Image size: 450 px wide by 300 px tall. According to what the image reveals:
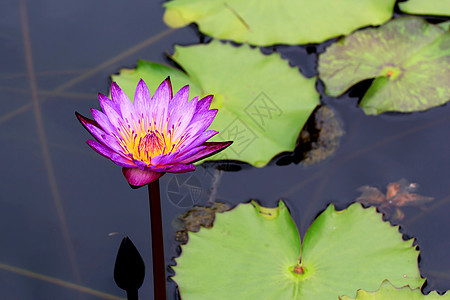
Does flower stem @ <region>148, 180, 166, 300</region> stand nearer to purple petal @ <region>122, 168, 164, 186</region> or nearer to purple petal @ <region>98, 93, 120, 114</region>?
purple petal @ <region>122, 168, 164, 186</region>

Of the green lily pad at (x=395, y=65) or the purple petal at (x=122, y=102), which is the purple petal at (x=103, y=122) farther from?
the green lily pad at (x=395, y=65)

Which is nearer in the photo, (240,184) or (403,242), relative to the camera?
(403,242)

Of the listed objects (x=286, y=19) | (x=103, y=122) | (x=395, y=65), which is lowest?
(x=395, y=65)

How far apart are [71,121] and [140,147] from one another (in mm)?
1026

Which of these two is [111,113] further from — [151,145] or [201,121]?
[201,121]

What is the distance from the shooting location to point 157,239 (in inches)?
65.8

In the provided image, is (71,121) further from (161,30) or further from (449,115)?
(449,115)

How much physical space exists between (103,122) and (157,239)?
400mm

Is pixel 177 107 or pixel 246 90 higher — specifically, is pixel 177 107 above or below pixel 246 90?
above

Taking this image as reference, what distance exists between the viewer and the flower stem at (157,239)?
158cm

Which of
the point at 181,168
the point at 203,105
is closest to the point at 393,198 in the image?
the point at 203,105

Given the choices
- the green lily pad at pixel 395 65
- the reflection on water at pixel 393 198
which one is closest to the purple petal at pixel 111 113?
the reflection on water at pixel 393 198

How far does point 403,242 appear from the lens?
6.59ft

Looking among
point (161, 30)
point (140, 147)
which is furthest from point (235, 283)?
point (161, 30)
